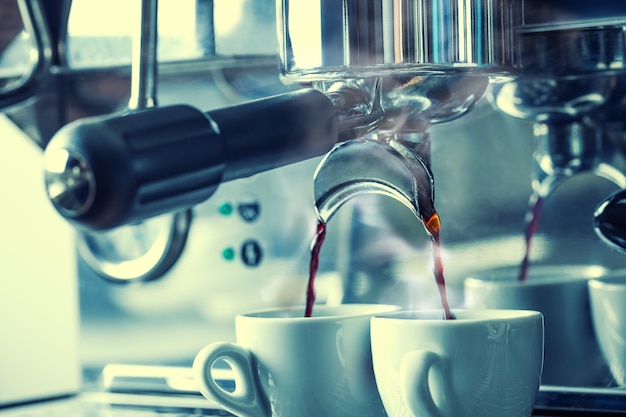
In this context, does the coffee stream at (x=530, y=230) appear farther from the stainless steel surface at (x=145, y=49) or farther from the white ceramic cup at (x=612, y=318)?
the stainless steel surface at (x=145, y=49)

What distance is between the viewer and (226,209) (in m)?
0.61

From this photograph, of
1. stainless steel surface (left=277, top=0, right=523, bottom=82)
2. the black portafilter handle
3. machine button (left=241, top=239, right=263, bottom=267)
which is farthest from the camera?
machine button (left=241, top=239, right=263, bottom=267)

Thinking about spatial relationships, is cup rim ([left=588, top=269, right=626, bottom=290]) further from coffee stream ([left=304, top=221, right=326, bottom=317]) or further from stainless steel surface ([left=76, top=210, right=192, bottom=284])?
stainless steel surface ([left=76, top=210, right=192, bottom=284])

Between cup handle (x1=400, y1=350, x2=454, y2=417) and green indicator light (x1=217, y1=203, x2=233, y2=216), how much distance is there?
0.24 m

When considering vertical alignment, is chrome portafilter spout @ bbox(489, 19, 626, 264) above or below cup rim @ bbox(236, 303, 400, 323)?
above

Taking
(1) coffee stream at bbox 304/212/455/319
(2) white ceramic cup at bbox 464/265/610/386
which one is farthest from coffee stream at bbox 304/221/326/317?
(2) white ceramic cup at bbox 464/265/610/386

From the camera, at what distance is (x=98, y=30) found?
629mm

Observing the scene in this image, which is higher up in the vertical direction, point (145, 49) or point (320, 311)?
point (145, 49)

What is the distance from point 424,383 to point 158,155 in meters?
0.18

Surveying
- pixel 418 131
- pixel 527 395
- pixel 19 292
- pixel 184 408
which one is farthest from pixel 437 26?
pixel 19 292

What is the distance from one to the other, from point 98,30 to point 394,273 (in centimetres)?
26

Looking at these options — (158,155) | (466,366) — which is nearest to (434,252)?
(466,366)

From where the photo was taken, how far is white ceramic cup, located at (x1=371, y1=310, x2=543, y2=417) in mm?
398

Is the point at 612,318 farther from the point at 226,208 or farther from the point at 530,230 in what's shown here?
the point at 226,208
